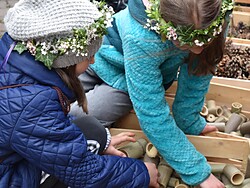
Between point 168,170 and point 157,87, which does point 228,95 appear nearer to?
point 168,170

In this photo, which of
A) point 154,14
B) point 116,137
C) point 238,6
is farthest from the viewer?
point 238,6

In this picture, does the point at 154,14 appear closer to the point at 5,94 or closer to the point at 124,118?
the point at 5,94

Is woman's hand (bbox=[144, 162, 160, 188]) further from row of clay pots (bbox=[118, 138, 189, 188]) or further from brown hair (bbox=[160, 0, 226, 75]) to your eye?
brown hair (bbox=[160, 0, 226, 75])

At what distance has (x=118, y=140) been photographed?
6.59 ft

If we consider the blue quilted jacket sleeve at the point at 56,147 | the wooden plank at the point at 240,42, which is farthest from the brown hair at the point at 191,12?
the wooden plank at the point at 240,42

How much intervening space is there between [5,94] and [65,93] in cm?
20

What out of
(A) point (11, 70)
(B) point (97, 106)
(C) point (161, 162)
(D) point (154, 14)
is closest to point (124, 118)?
(B) point (97, 106)

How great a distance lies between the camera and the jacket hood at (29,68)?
4.85 feet

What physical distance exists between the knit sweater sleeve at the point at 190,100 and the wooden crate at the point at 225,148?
90mm

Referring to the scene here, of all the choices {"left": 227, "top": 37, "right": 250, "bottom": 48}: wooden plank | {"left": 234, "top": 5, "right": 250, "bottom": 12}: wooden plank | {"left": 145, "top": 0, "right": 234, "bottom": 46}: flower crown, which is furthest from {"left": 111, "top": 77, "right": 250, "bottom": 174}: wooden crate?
{"left": 234, "top": 5, "right": 250, "bottom": 12}: wooden plank

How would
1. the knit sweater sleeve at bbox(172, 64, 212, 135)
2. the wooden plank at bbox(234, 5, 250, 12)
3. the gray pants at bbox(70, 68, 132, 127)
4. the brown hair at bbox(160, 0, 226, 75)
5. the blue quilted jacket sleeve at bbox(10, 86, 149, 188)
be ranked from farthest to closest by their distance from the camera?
the wooden plank at bbox(234, 5, 250, 12)
the gray pants at bbox(70, 68, 132, 127)
the knit sweater sleeve at bbox(172, 64, 212, 135)
the brown hair at bbox(160, 0, 226, 75)
the blue quilted jacket sleeve at bbox(10, 86, 149, 188)

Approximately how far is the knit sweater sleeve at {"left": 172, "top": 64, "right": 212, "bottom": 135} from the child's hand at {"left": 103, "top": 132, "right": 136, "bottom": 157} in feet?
0.80

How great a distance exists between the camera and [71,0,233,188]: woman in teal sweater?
1628 millimetres

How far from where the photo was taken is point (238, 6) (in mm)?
3529
